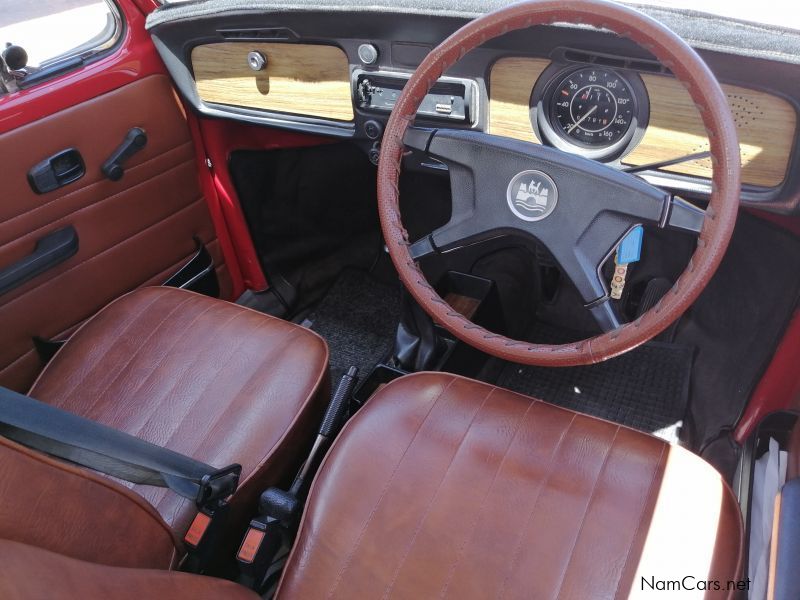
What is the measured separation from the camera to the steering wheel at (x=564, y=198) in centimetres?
93

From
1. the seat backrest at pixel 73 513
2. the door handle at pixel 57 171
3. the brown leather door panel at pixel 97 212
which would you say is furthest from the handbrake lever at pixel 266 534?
the door handle at pixel 57 171

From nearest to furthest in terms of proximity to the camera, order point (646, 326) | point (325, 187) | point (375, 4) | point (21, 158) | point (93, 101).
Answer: point (646, 326) < point (375, 4) < point (21, 158) < point (93, 101) < point (325, 187)

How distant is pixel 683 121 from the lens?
117 cm

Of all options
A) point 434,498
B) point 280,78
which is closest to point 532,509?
point 434,498

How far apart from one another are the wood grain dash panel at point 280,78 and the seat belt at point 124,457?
34.6 inches

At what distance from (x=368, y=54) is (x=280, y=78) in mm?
271

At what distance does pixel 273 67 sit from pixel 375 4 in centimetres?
37

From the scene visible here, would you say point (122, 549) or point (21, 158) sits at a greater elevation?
point (21, 158)

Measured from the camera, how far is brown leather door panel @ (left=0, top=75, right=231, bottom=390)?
145 centimetres

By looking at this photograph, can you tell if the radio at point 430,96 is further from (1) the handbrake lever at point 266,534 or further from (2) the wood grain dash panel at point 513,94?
(1) the handbrake lever at point 266,534

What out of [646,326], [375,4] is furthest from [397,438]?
[375,4]

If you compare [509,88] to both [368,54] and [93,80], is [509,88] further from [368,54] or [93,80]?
[93,80]

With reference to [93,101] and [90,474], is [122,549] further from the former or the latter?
[93,101]

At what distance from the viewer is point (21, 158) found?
1.42m
